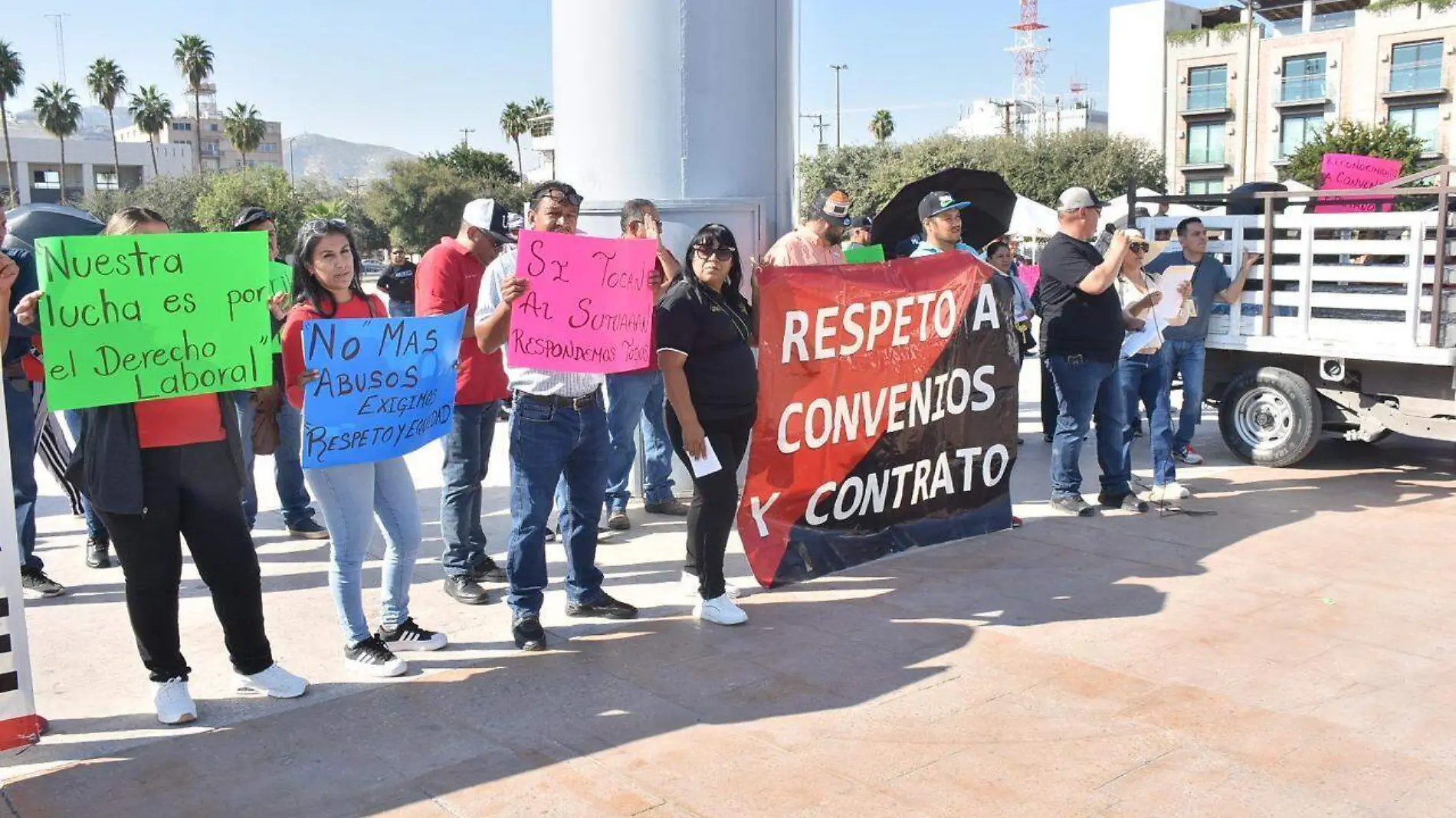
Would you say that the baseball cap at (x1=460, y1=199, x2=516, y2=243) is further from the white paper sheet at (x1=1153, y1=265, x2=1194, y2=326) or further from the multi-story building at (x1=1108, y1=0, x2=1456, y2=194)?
the multi-story building at (x1=1108, y1=0, x2=1456, y2=194)

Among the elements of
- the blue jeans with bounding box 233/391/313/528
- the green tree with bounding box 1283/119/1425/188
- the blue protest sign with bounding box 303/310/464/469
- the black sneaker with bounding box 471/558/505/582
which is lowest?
the black sneaker with bounding box 471/558/505/582

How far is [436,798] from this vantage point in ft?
12.5

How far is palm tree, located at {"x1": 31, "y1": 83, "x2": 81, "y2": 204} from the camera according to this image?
88.8 metres

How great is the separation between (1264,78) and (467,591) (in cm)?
6632

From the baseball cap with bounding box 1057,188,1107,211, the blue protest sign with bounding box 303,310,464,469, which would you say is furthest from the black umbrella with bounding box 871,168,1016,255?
the blue protest sign with bounding box 303,310,464,469

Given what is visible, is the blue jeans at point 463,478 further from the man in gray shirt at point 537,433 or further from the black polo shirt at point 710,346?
the black polo shirt at point 710,346

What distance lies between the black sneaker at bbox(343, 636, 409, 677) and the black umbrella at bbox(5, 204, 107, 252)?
2.83 meters

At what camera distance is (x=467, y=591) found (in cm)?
593

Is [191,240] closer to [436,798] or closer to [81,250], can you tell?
[81,250]

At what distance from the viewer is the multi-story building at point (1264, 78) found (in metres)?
55.8

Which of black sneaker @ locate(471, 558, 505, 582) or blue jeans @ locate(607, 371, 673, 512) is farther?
blue jeans @ locate(607, 371, 673, 512)

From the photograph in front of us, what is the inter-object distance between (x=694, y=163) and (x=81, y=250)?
4214 millimetres

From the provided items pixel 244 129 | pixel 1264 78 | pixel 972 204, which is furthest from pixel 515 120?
pixel 972 204

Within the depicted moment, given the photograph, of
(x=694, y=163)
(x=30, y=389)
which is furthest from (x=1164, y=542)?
(x=30, y=389)
